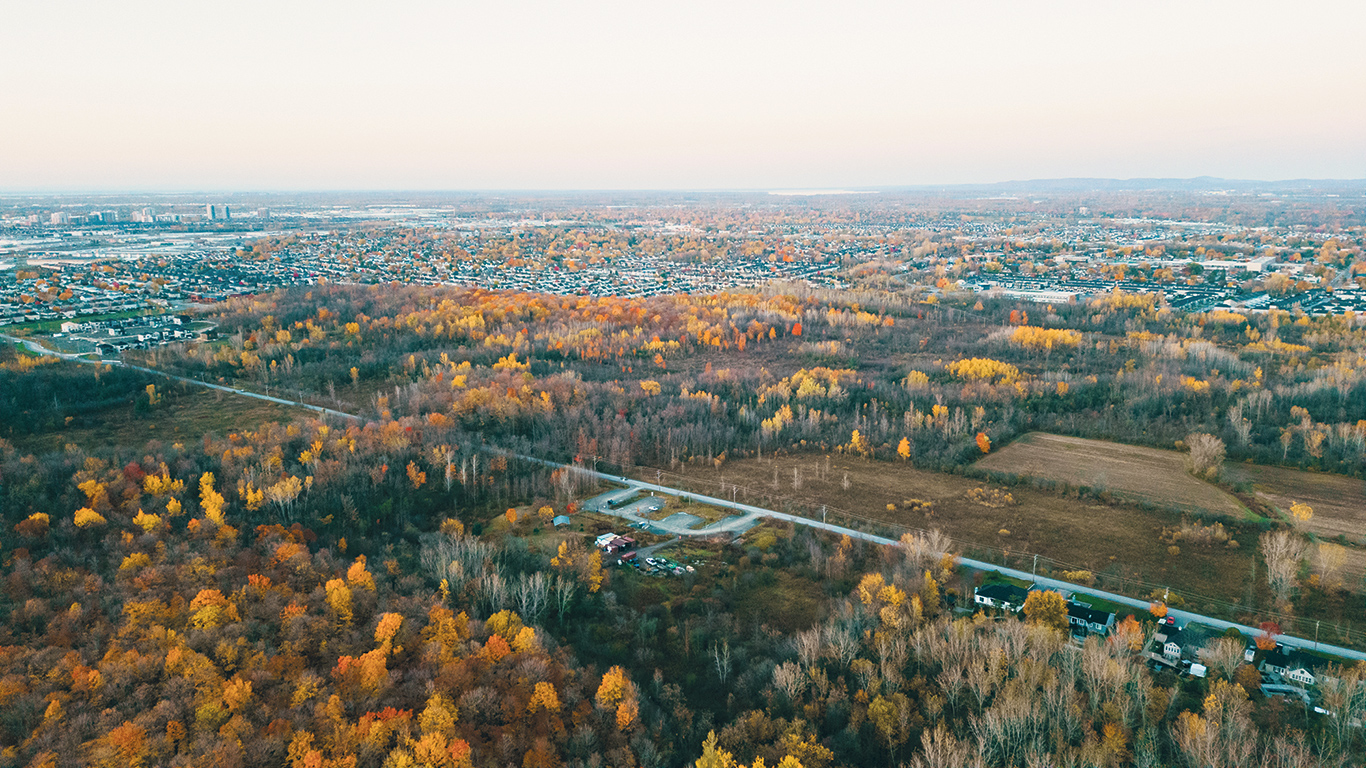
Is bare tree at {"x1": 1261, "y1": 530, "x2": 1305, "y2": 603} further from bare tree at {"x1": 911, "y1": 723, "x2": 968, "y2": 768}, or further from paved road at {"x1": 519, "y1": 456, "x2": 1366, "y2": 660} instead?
bare tree at {"x1": 911, "y1": 723, "x2": 968, "y2": 768}

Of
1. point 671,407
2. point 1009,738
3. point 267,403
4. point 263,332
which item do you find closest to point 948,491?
point 671,407

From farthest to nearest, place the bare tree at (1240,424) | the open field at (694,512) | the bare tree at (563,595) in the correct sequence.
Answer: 1. the bare tree at (1240,424)
2. the open field at (694,512)
3. the bare tree at (563,595)

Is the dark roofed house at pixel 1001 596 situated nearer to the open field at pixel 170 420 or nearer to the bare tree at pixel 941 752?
the bare tree at pixel 941 752

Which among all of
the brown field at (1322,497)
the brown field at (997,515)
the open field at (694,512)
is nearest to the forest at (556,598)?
the brown field at (1322,497)

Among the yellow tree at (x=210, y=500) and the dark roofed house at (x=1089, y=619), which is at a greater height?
the yellow tree at (x=210, y=500)

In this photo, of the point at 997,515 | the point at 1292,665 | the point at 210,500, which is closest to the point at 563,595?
the point at 210,500

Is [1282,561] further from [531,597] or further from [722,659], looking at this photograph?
[531,597]

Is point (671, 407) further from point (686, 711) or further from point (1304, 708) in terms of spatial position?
point (1304, 708)
